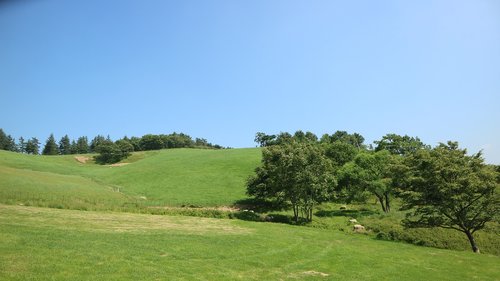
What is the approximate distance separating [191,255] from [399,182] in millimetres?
26776

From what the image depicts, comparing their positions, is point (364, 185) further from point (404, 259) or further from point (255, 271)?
point (255, 271)

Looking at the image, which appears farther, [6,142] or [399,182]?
[6,142]

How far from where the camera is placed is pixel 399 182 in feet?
124

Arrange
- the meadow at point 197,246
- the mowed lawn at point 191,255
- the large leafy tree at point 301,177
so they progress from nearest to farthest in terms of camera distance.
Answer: the mowed lawn at point 191,255 < the meadow at point 197,246 < the large leafy tree at point 301,177

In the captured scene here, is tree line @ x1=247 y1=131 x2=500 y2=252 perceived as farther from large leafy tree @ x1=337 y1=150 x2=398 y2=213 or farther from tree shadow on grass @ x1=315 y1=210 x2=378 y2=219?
tree shadow on grass @ x1=315 y1=210 x2=378 y2=219

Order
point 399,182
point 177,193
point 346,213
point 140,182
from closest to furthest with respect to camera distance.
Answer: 1. point 399,182
2. point 346,213
3. point 177,193
4. point 140,182

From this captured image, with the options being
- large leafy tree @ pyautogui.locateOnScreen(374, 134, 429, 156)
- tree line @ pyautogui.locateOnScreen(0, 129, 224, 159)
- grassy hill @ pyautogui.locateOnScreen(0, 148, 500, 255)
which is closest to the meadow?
grassy hill @ pyautogui.locateOnScreen(0, 148, 500, 255)

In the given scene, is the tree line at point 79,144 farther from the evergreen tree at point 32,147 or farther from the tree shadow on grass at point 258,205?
the tree shadow on grass at point 258,205

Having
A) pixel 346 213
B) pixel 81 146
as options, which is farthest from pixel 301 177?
pixel 81 146

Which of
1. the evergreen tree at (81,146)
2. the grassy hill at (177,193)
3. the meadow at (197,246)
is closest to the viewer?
the meadow at (197,246)

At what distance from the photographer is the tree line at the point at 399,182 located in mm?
30578

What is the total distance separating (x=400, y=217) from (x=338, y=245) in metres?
20.2

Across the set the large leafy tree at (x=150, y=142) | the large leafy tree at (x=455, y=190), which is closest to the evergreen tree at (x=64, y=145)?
the large leafy tree at (x=150, y=142)

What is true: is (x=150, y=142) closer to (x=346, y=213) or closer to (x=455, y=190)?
(x=346, y=213)
